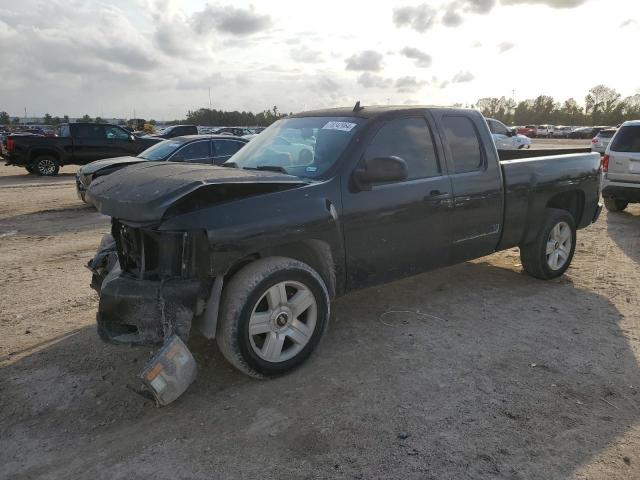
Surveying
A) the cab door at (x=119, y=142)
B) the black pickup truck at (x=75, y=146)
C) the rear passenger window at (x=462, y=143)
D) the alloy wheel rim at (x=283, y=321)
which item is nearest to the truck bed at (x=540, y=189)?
the rear passenger window at (x=462, y=143)

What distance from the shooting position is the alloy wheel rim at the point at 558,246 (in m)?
5.71

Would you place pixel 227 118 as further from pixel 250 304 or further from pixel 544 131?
pixel 250 304

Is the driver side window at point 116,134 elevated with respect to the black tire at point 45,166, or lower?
elevated

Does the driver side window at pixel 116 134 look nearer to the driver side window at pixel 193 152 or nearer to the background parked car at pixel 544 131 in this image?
the driver side window at pixel 193 152

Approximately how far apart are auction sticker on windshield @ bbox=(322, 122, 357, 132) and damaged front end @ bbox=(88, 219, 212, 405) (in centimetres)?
167

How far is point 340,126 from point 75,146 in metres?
15.8

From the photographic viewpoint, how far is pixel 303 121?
471 cm

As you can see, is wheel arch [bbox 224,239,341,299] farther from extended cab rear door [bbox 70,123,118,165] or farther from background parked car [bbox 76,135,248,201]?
extended cab rear door [bbox 70,123,118,165]

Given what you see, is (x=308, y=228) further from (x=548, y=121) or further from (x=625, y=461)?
(x=548, y=121)

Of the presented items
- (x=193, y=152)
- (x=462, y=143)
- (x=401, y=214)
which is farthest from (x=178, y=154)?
(x=401, y=214)

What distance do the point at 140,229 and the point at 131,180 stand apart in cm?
44

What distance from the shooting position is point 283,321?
3549 mm

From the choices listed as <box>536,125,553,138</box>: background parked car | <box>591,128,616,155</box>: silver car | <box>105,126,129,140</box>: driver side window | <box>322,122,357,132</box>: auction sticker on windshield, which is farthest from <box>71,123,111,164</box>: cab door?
<box>536,125,553,138</box>: background parked car

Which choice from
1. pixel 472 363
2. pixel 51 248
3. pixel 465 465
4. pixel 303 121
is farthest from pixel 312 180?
pixel 51 248
